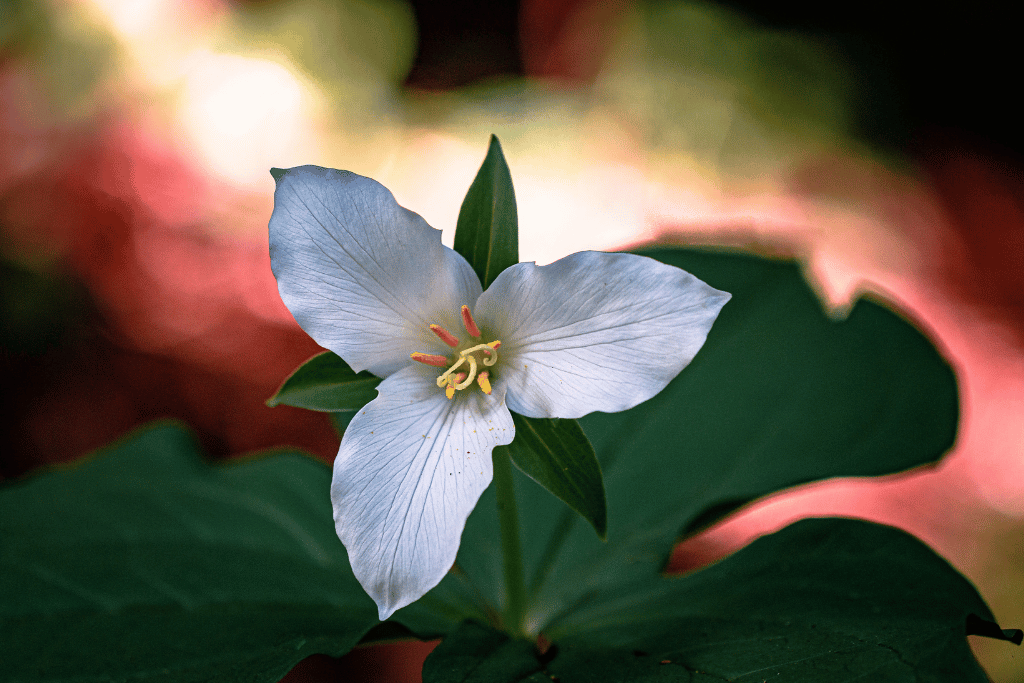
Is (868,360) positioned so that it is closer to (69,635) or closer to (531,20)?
(69,635)

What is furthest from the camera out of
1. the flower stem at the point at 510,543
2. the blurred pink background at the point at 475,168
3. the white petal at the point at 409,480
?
the blurred pink background at the point at 475,168

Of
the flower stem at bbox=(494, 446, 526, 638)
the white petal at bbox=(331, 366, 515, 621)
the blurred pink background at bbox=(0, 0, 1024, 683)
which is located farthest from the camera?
the blurred pink background at bbox=(0, 0, 1024, 683)

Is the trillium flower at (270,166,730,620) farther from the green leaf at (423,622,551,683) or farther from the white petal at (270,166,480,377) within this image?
the green leaf at (423,622,551,683)

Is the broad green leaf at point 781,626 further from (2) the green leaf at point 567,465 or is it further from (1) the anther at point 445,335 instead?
(1) the anther at point 445,335

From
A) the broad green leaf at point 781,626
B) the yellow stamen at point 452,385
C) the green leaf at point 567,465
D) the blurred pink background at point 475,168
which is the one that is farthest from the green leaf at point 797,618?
the blurred pink background at point 475,168

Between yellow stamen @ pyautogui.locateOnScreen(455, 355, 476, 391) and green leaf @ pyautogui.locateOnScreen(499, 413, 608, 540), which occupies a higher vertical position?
yellow stamen @ pyautogui.locateOnScreen(455, 355, 476, 391)

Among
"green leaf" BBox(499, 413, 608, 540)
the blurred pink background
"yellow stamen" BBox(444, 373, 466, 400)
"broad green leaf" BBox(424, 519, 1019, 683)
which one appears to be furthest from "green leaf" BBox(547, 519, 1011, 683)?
the blurred pink background
